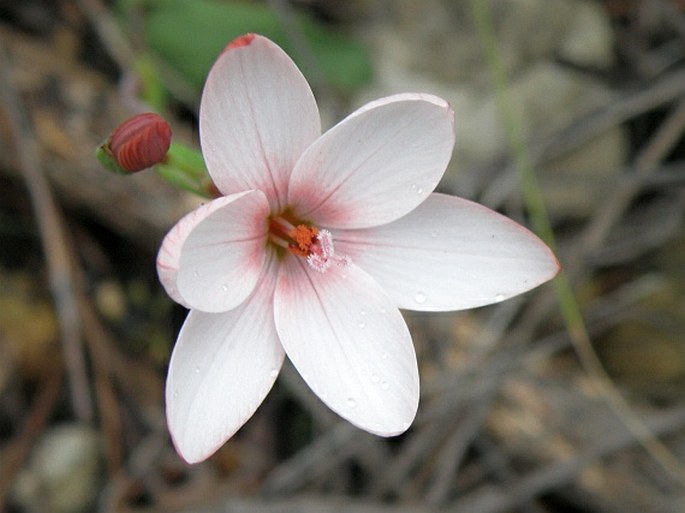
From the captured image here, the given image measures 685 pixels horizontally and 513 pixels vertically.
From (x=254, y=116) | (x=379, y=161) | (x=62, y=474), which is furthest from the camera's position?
(x=62, y=474)

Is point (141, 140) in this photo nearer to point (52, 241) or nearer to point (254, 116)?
point (254, 116)

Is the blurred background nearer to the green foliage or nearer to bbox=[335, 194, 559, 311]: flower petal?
the green foliage

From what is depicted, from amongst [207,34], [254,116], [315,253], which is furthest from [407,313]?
[254,116]

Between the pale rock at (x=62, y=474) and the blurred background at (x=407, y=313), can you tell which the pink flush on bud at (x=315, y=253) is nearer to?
the blurred background at (x=407, y=313)

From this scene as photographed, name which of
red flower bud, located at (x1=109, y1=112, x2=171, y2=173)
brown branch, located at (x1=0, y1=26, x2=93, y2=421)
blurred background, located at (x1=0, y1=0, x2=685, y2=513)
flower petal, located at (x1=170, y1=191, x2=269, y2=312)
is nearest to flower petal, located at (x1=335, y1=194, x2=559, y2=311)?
flower petal, located at (x1=170, y1=191, x2=269, y2=312)

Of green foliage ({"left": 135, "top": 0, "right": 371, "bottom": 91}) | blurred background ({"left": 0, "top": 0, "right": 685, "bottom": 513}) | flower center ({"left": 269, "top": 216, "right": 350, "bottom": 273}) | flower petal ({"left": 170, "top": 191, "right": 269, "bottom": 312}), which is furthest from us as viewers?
green foliage ({"left": 135, "top": 0, "right": 371, "bottom": 91})

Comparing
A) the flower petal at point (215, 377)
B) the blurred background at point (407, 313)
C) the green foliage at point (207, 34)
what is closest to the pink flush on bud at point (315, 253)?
the flower petal at point (215, 377)

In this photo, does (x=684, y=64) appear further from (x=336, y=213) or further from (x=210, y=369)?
(x=210, y=369)
